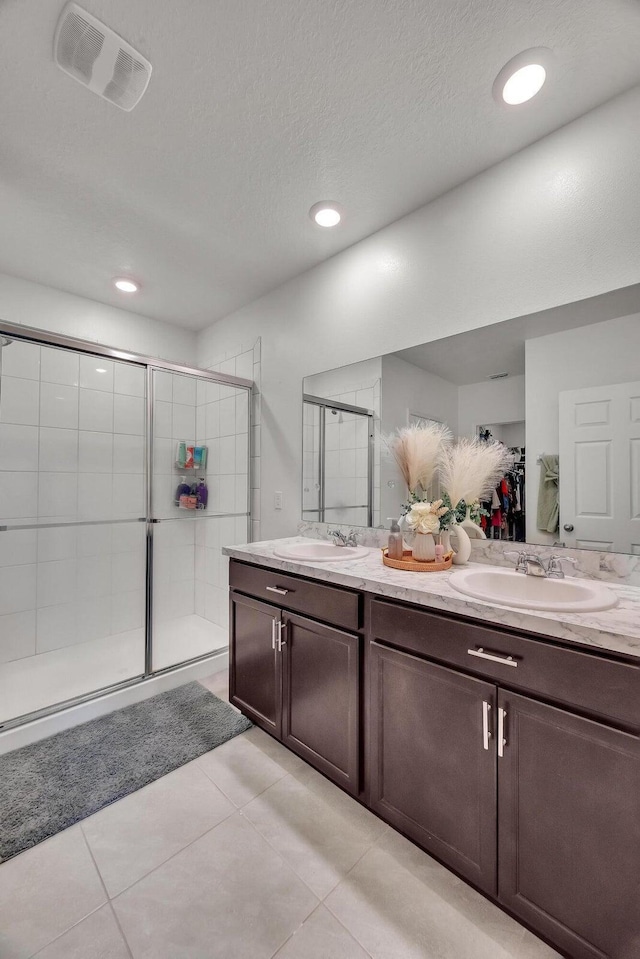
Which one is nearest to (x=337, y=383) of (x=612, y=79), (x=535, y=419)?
(x=535, y=419)

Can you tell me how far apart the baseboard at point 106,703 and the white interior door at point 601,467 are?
220 centimetres

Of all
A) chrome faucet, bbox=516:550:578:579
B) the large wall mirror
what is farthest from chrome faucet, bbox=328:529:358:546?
chrome faucet, bbox=516:550:578:579

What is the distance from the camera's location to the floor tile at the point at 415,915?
106 cm

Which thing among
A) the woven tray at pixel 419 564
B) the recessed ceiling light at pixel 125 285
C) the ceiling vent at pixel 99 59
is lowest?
the woven tray at pixel 419 564

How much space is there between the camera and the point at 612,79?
134 centimetres

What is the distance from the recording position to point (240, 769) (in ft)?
5.67

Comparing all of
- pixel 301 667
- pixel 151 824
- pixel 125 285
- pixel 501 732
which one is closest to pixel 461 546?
pixel 501 732

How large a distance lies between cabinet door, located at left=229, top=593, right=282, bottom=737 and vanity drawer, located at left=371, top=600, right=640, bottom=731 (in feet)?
2.21

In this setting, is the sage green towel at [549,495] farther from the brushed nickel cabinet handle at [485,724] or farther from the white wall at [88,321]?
the white wall at [88,321]

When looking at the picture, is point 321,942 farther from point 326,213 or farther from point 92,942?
point 326,213

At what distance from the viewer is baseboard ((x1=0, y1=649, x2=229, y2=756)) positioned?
1.88 metres

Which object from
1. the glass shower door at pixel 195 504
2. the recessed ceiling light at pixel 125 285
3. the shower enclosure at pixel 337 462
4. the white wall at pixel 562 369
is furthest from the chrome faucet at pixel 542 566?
the recessed ceiling light at pixel 125 285

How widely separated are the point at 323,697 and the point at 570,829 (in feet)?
2.73

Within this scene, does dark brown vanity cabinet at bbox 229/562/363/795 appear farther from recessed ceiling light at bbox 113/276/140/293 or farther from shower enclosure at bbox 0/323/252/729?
recessed ceiling light at bbox 113/276/140/293
